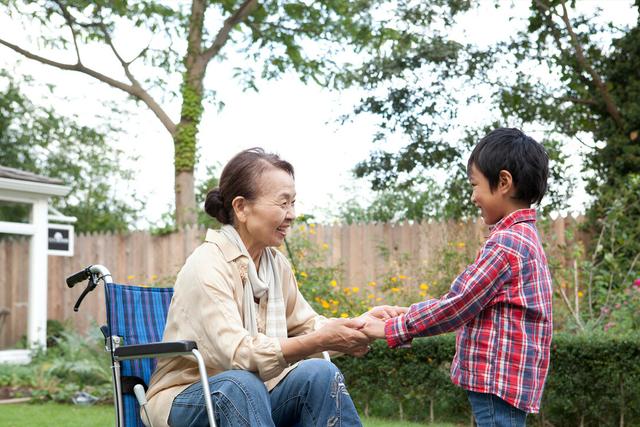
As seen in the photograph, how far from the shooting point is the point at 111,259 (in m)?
12.6

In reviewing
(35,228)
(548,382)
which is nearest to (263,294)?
(548,382)

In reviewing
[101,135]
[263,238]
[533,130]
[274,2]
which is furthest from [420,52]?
[101,135]

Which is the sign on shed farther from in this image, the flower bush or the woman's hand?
the woman's hand

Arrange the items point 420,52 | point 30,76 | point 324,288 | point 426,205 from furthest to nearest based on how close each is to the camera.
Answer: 1. point 30,76
2. point 426,205
3. point 420,52
4. point 324,288

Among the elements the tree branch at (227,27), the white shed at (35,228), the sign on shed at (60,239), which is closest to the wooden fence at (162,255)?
the white shed at (35,228)

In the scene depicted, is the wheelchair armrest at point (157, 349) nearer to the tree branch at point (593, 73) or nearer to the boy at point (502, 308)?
the boy at point (502, 308)

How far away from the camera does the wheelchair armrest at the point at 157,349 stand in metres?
2.46

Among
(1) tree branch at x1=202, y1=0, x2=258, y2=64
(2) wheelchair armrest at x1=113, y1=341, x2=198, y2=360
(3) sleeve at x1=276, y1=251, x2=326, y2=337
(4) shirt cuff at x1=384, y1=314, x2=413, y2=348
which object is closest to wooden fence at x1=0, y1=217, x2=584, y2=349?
(1) tree branch at x1=202, y1=0, x2=258, y2=64

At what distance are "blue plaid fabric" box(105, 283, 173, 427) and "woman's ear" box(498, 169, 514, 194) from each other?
131 cm

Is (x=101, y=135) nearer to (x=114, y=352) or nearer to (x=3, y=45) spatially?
(x=3, y=45)

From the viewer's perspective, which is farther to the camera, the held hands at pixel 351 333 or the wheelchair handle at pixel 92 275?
the wheelchair handle at pixel 92 275

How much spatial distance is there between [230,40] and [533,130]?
559 centimetres

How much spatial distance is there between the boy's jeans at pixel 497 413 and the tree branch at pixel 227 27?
11926 millimetres

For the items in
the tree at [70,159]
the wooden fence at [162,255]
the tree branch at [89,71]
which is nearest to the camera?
the wooden fence at [162,255]
